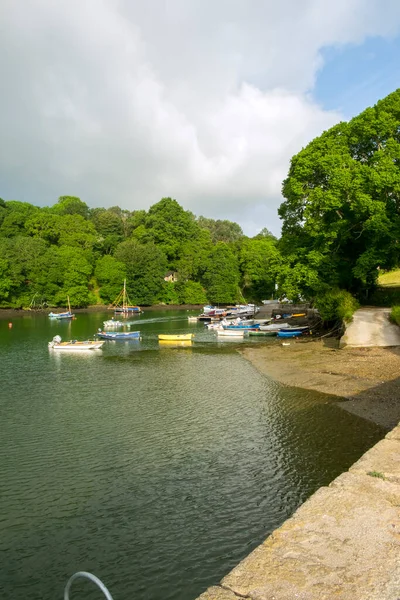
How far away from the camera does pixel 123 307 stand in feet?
311

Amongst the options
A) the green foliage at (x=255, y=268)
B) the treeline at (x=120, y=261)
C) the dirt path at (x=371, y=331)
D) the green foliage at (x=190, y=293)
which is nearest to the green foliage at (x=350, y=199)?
the dirt path at (x=371, y=331)

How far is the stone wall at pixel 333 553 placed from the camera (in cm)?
517

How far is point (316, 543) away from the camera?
6.19 m

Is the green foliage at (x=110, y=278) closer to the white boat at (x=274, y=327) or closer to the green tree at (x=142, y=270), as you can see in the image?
the green tree at (x=142, y=270)

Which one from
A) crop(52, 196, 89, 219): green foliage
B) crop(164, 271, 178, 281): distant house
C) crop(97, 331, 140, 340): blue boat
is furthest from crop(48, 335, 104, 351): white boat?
crop(52, 196, 89, 219): green foliage

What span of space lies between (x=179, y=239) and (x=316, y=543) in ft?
389

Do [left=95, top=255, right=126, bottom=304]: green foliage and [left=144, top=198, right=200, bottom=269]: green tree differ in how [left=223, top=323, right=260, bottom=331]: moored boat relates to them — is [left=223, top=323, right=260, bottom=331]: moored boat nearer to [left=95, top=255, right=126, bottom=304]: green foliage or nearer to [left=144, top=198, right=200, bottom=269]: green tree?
[left=95, top=255, right=126, bottom=304]: green foliage

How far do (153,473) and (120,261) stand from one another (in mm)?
97566

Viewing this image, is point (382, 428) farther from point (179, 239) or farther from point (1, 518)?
point (179, 239)

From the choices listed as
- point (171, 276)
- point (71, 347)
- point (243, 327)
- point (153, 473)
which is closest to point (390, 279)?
point (243, 327)

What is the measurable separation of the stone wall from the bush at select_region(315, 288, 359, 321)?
30.9 m

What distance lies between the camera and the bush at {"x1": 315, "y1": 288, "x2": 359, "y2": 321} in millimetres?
37656

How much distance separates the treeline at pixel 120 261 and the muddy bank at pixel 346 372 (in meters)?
65.9

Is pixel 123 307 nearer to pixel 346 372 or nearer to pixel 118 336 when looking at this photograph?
pixel 118 336
